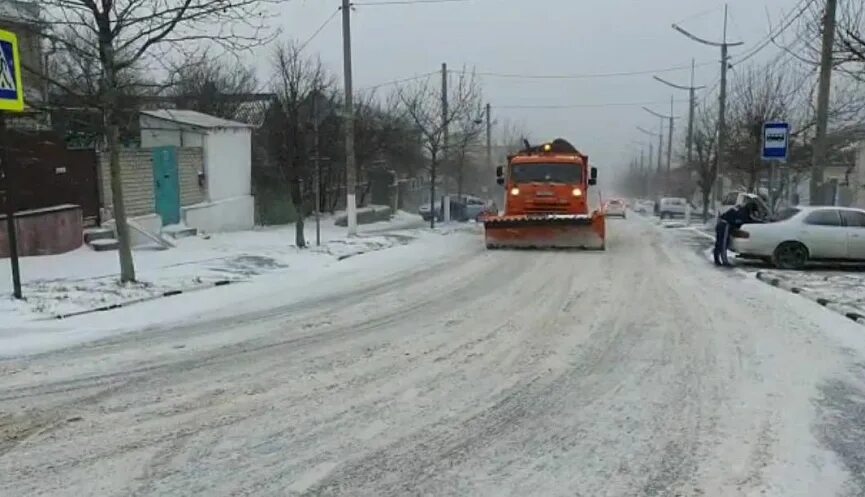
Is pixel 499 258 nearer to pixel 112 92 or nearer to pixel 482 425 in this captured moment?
pixel 112 92

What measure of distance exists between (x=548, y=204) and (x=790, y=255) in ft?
22.1

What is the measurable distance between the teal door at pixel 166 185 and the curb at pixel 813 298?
14.5m

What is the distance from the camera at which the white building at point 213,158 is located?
22359 mm

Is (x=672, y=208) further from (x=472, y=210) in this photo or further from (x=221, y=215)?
(x=221, y=215)

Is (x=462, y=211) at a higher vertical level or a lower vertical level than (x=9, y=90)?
lower

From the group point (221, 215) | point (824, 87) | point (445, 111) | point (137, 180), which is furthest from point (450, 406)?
point (445, 111)

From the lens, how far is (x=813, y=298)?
11.2 meters

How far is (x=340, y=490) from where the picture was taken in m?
4.17

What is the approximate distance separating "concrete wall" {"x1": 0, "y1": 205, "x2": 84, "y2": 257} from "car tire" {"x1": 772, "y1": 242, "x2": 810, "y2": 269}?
14402 mm

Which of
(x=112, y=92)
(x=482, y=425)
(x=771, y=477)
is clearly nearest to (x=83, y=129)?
(x=112, y=92)

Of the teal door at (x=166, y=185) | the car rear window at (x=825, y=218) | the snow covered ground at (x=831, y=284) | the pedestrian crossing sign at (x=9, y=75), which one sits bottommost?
the snow covered ground at (x=831, y=284)

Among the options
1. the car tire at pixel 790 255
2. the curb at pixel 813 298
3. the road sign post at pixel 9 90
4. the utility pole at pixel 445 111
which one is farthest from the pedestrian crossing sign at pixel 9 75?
the utility pole at pixel 445 111

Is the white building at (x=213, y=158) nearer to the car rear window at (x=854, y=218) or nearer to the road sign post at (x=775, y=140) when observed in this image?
the road sign post at (x=775, y=140)

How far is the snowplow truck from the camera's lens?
18.9m
